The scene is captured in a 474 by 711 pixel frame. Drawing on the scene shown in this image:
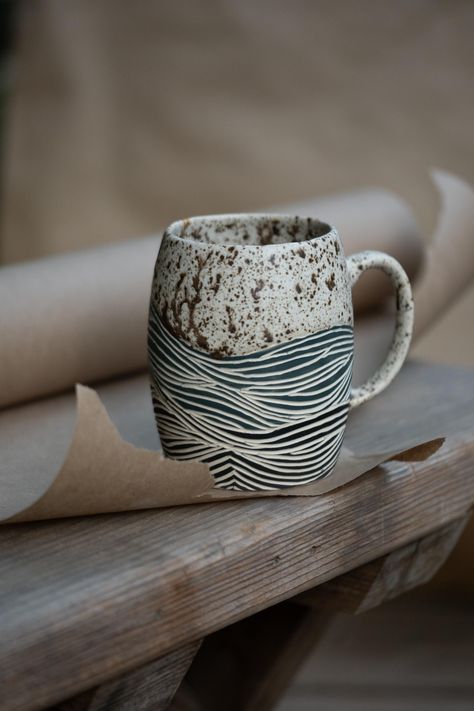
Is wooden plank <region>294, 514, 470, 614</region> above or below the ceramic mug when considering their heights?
below

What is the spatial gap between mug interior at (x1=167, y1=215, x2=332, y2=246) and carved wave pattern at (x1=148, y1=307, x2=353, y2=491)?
90 millimetres

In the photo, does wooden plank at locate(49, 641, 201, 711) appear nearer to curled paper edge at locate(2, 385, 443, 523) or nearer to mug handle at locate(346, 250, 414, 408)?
curled paper edge at locate(2, 385, 443, 523)

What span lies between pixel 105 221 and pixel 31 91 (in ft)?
1.09

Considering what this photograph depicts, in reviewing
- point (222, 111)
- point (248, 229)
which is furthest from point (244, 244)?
point (222, 111)

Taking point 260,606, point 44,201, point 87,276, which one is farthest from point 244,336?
point 44,201

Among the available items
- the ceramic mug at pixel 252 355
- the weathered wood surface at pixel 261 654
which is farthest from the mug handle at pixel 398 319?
the weathered wood surface at pixel 261 654

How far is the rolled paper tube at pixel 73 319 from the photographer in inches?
30.3

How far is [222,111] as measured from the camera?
157cm

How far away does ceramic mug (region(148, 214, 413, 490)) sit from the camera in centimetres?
53

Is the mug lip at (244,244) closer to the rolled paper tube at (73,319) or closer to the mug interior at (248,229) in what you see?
the mug interior at (248,229)

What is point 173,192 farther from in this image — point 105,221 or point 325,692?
point 325,692

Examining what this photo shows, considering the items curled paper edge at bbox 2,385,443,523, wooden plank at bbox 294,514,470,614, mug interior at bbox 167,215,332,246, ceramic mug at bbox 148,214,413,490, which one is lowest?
wooden plank at bbox 294,514,470,614

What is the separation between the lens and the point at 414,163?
148cm

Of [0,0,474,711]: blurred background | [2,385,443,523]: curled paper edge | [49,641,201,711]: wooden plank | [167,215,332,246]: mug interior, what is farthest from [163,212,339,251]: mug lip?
[0,0,474,711]: blurred background
